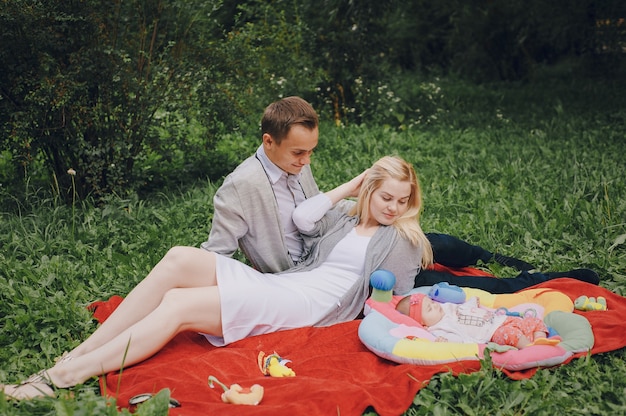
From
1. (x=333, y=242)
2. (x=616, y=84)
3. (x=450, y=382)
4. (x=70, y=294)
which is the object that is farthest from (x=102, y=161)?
(x=616, y=84)

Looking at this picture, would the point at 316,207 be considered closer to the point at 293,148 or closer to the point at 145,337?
the point at 293,148

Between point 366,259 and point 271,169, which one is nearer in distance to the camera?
point 366,259

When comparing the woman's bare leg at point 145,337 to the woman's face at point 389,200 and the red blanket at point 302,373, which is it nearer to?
the red blanket at point 302,373

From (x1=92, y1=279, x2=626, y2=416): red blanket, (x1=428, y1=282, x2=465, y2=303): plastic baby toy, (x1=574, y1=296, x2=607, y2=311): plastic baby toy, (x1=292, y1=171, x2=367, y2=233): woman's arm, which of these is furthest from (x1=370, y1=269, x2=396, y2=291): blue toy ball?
(x1=574, y1=296, x2=607, y2=311): plastic baby toy

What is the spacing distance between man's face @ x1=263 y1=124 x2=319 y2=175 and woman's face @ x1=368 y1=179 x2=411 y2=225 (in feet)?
1.51

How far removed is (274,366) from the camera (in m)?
3.34

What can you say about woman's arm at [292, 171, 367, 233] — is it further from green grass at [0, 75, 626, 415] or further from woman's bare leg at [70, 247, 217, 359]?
green grass at [0, 75, 626, 415]

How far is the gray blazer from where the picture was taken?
12.6 feet

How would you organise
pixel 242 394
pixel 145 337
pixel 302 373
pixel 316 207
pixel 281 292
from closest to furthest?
pixel 242 394 → pixel 145 337 → pixel 302 373 → pixel 281 292 → pixel 316 207

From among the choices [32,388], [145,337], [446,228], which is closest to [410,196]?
[446,228]

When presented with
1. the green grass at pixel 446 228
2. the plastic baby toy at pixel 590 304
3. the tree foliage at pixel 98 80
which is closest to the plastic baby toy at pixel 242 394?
the green grass at pixel 446 228

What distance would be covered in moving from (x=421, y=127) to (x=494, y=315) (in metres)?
5.52

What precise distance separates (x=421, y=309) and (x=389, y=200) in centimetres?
64

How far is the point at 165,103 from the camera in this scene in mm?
6125
